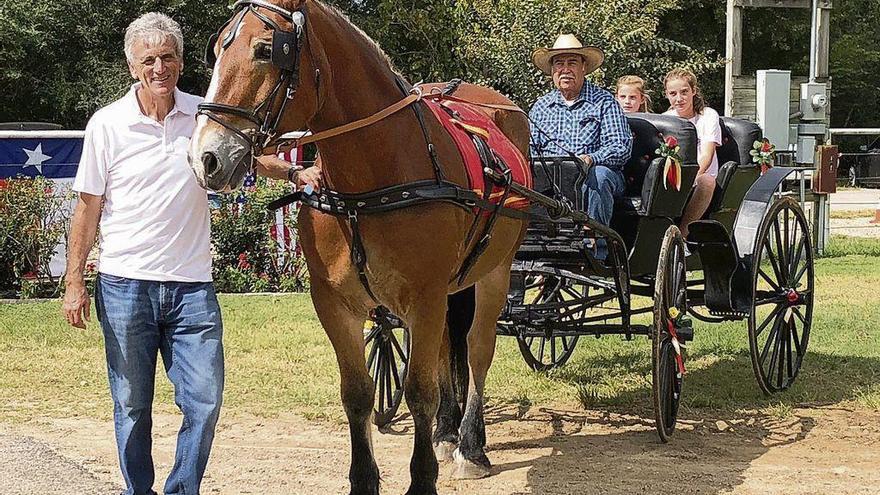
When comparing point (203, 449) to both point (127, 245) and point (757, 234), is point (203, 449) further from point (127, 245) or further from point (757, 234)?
point (757, 234)

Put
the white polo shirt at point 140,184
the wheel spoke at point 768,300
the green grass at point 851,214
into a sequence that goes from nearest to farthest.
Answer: the white polo shirt at point 140,184, the wheel spoke at point 768,300, the green grass at point 851,214

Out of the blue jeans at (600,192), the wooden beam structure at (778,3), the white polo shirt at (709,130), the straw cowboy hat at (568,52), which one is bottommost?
the blue jeans at (600,192)

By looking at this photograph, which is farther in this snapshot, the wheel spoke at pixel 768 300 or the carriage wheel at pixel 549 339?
the carriage wheel at pixel 549 339

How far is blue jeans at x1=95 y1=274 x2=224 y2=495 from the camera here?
13.7ft

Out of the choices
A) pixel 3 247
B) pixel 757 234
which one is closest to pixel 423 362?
pixel 757 234

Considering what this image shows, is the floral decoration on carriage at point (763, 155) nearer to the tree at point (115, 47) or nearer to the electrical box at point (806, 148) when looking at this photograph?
the electrical box at point (806, 148)

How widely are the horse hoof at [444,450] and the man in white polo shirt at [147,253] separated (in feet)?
6.38

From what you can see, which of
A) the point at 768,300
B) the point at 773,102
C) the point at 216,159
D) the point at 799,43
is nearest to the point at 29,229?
the point at 768,300

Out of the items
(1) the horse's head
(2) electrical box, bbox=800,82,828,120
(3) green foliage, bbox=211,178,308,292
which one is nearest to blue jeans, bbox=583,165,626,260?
(1) the horse's head

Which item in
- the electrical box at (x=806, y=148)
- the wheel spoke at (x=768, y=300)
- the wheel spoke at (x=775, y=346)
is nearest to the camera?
the wheel spoke at (x=768, y=300)

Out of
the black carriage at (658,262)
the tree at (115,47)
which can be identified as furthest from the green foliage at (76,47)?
the black carriage at (658,262)

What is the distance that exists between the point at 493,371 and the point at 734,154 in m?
2.38

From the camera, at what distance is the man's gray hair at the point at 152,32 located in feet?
13.3

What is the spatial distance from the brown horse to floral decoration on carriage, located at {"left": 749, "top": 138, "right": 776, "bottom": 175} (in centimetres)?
Result: 291
